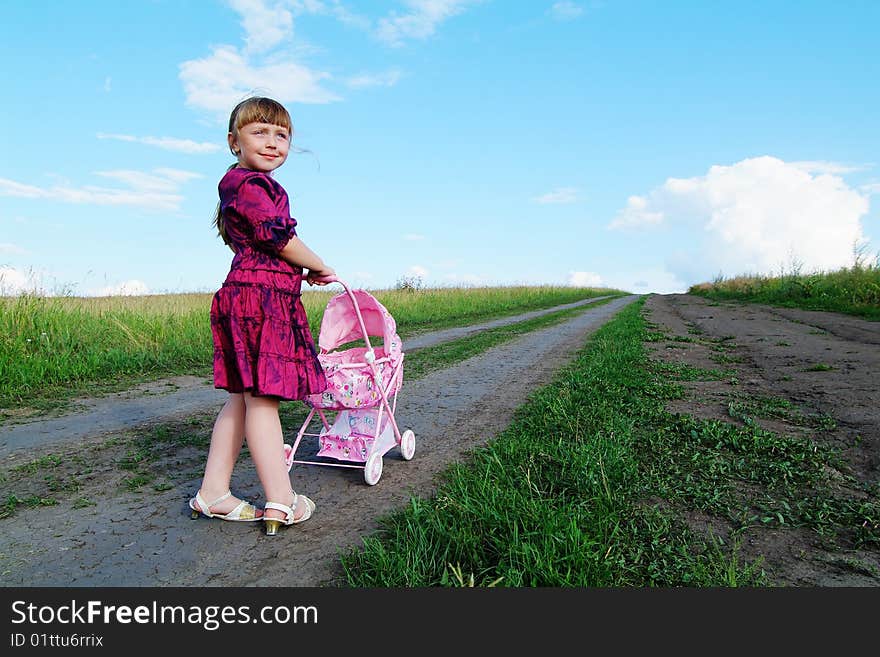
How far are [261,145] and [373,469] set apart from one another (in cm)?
192

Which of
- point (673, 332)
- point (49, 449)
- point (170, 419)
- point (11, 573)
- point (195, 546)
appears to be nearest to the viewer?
point (11, 573)

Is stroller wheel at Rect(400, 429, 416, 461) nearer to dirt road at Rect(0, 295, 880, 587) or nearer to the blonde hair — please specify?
dirt road at Rect(0, 295, 880, 587)

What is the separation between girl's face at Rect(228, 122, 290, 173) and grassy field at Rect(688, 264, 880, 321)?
14.1 meters

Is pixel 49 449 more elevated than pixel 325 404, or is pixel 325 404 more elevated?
pixel 325 404

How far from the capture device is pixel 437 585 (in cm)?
207

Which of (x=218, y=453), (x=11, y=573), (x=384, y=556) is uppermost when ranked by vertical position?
(x=218, y=453)

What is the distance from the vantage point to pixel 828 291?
1806 cm

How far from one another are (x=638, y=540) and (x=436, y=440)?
6.73 ft

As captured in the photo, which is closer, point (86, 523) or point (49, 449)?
point (86, 523)

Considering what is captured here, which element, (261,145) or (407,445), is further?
(407,445)

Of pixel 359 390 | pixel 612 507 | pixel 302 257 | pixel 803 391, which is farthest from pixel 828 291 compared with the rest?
pixel 302 257

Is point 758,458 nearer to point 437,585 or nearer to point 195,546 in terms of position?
point 437,585

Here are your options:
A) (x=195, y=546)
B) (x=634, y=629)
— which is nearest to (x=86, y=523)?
(x=195, y=546)

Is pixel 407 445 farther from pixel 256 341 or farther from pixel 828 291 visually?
pixel 828 291
